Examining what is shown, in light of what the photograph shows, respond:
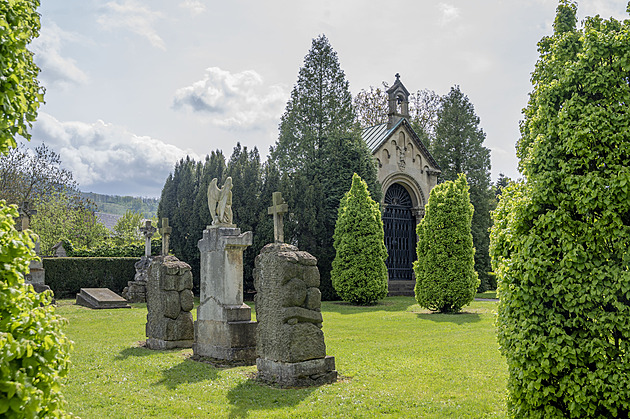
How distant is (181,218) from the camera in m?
26.0

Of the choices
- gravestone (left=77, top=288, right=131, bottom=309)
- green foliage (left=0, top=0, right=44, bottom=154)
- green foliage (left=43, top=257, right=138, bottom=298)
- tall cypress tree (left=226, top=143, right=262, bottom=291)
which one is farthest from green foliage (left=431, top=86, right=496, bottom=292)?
green foliage (left=0, top=0, right=44, bottom=154)

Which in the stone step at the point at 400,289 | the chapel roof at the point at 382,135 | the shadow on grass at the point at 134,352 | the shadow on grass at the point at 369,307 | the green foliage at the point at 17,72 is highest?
the chapel roof at the point at 382,135

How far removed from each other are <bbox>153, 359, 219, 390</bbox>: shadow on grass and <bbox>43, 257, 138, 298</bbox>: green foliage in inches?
672

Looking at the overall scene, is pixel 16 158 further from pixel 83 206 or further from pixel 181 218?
pixel 181 218

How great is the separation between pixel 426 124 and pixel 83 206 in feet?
89.1

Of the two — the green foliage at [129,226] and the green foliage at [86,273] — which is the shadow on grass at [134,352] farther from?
the green foliage at [129,226]

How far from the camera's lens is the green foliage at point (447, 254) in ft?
56.3

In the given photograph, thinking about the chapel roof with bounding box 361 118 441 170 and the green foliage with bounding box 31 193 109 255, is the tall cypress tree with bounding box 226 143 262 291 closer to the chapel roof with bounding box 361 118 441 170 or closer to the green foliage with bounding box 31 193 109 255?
the chapel roof with bounding box 361 118 441 170

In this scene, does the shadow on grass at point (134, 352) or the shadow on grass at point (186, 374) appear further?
the shadow on grass at point (134, 352)

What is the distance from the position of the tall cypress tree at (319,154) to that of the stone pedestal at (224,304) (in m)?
12.7

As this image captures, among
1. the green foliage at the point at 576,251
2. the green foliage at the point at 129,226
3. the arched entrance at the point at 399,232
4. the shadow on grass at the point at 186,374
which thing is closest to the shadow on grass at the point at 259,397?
the shadow on grass at the point at 186,374

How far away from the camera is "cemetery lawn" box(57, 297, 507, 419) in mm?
6391

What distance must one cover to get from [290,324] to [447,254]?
11.1 metres

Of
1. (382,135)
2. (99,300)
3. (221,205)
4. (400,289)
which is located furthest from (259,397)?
(382,135)
